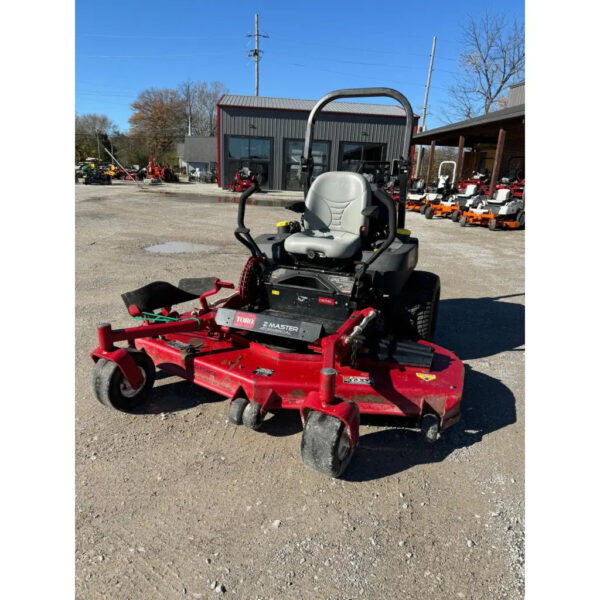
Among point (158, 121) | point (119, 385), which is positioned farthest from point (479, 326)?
point (158, 121)

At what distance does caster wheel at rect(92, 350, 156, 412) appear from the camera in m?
3.08

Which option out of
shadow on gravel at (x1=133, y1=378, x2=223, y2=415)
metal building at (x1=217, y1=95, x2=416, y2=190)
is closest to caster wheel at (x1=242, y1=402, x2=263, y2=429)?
shadow on gravel at (x1=133, y1=378, x2=223, y2=415)

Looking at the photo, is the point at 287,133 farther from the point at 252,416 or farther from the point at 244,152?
the point at 252,416

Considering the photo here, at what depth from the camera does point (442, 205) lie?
16094 mm

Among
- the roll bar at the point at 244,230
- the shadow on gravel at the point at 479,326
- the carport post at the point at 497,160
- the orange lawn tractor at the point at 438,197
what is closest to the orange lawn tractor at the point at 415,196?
the orange lawn tractor at the point at 438,197

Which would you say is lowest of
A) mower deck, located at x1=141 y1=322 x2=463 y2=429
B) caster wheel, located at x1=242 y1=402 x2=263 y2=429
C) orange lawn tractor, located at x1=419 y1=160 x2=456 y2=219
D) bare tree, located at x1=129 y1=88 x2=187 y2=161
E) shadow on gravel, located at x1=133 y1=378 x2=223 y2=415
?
shadow on gravel, located at x1=133 y1=378 x2=223 y2=415

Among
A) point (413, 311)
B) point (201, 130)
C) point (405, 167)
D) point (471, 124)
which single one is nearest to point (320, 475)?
point (413, 311)

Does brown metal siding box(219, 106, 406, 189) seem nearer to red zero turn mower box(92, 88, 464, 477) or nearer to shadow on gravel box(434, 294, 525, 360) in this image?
shadow on gravel box(434, 294, 525, 360)

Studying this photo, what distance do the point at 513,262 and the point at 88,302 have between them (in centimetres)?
790

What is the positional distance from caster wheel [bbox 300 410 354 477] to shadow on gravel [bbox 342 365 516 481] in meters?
0.23

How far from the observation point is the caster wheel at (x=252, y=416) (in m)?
2.87

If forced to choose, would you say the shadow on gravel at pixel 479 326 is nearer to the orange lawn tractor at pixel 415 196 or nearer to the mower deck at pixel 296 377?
the mower deck at pixel 296 377

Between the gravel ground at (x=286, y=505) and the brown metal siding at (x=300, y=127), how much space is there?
79.1 feet

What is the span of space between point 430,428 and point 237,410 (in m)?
1.23
